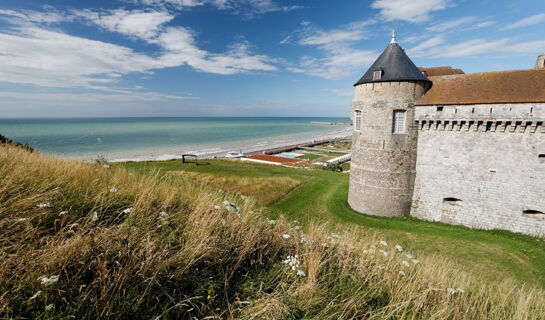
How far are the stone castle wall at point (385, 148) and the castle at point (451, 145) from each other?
61 millimetres

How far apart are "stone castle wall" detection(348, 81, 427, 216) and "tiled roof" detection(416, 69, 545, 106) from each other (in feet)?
3.25

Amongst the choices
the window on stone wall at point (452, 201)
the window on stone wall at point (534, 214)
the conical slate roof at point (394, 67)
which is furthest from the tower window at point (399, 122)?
the window on stone wall at point (534, 214)

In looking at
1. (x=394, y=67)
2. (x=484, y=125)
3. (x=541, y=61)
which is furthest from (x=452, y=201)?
(x=541, y=61)

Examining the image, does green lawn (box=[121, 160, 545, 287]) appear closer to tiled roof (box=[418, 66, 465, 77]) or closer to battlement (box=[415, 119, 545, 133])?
battlement (box=[415, 119, 545, 133])

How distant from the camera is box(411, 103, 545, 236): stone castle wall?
483 inches

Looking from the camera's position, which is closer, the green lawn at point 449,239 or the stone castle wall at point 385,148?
the green lawn at point 449,239

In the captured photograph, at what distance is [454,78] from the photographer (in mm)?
14633

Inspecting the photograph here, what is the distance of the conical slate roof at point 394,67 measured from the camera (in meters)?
14.1

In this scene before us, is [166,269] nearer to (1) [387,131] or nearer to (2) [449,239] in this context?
(1) [387,131]

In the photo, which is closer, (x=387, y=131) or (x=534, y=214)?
(x=534, y=214)

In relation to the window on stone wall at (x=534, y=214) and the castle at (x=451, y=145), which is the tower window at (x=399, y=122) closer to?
the castle at (x=451, y=145)

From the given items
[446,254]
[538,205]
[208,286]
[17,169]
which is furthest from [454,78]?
[17,169]

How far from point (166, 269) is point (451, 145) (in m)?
16.7

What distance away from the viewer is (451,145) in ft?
45.9
